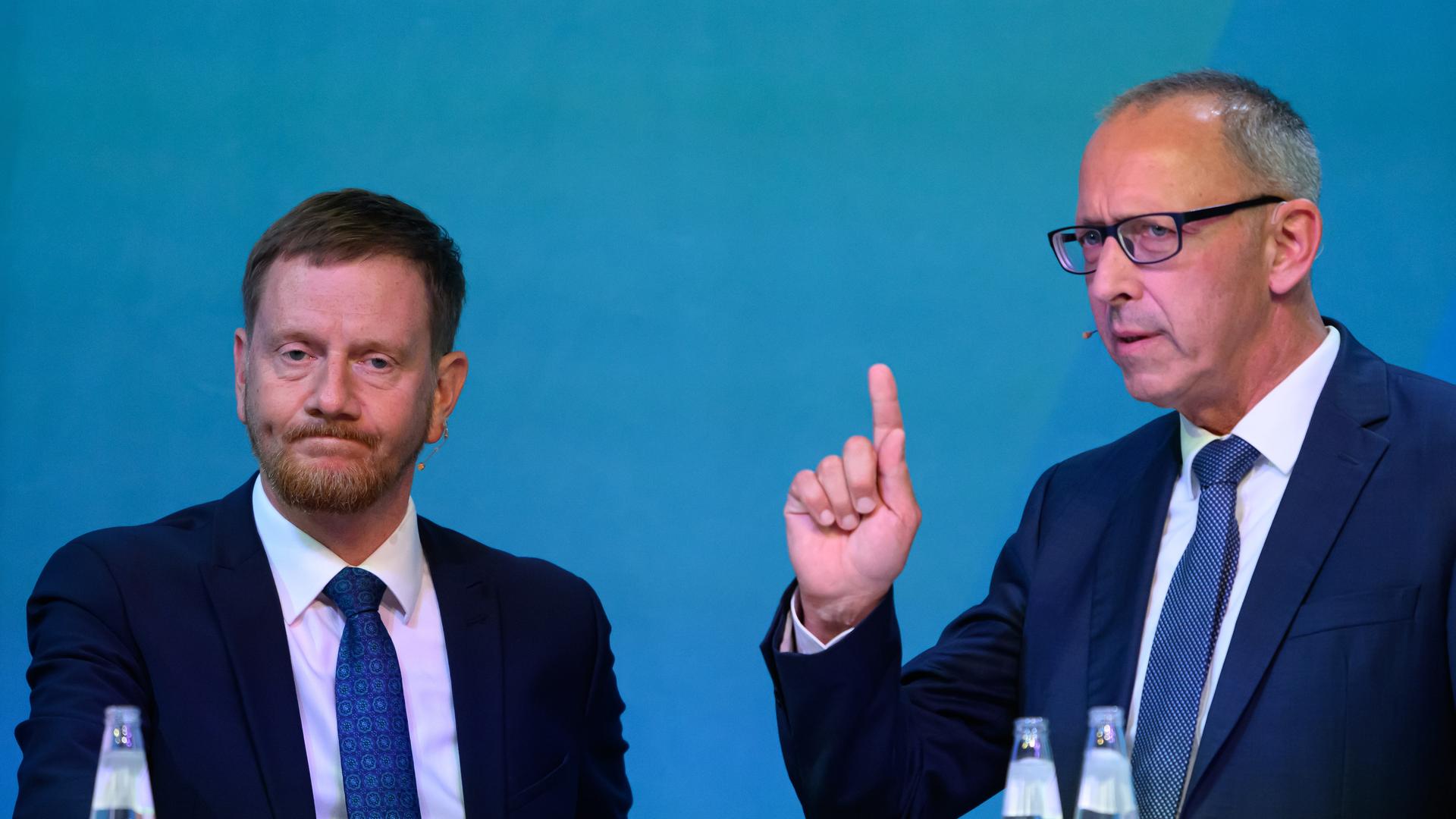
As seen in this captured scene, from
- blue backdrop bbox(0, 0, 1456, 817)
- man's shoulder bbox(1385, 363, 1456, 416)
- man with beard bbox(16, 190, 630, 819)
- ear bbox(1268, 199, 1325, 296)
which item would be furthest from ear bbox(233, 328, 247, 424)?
man's shoulder bbox(1385, 363, 1456, 416)

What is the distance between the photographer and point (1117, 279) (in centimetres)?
214

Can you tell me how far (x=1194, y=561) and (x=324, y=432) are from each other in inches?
49.7

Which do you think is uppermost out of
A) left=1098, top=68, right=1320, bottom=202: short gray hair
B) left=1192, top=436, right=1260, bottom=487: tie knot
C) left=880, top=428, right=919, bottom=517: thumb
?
left=1098, top=68, right=1320, bottom=202: short gray hair

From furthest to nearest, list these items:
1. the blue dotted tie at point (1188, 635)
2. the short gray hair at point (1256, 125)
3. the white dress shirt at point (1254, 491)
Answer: the short gray hair at point (1256, 125)
the white dress shirt at point (1254, 491)
the blue dotted tie at point (1188, 635)

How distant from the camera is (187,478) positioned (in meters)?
3.60

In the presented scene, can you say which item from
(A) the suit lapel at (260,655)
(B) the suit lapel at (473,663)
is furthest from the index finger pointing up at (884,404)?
(A) the suit lapel at (260,655)

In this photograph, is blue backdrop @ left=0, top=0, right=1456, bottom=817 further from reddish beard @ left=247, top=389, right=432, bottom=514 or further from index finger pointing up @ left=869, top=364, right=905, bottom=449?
index finger pointing up @ left=869, top=364, right=905, bottom=449

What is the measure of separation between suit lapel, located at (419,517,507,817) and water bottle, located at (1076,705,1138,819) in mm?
1050

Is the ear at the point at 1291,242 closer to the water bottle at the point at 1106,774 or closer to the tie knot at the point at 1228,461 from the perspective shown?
the tie knot at the point at 1228,461

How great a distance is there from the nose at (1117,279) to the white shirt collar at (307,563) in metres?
1.13

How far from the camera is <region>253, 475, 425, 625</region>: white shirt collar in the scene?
2324 mm

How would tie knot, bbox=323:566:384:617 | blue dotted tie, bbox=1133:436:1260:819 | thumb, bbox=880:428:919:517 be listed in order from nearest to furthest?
1. thumb, bbox=880:428:919:517
2. blue dotted tie, bbox=1133:436:1260:819
3. tie knot, bbox=323:566:384:617

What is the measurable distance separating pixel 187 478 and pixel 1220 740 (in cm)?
252

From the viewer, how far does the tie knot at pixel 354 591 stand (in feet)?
7.58
